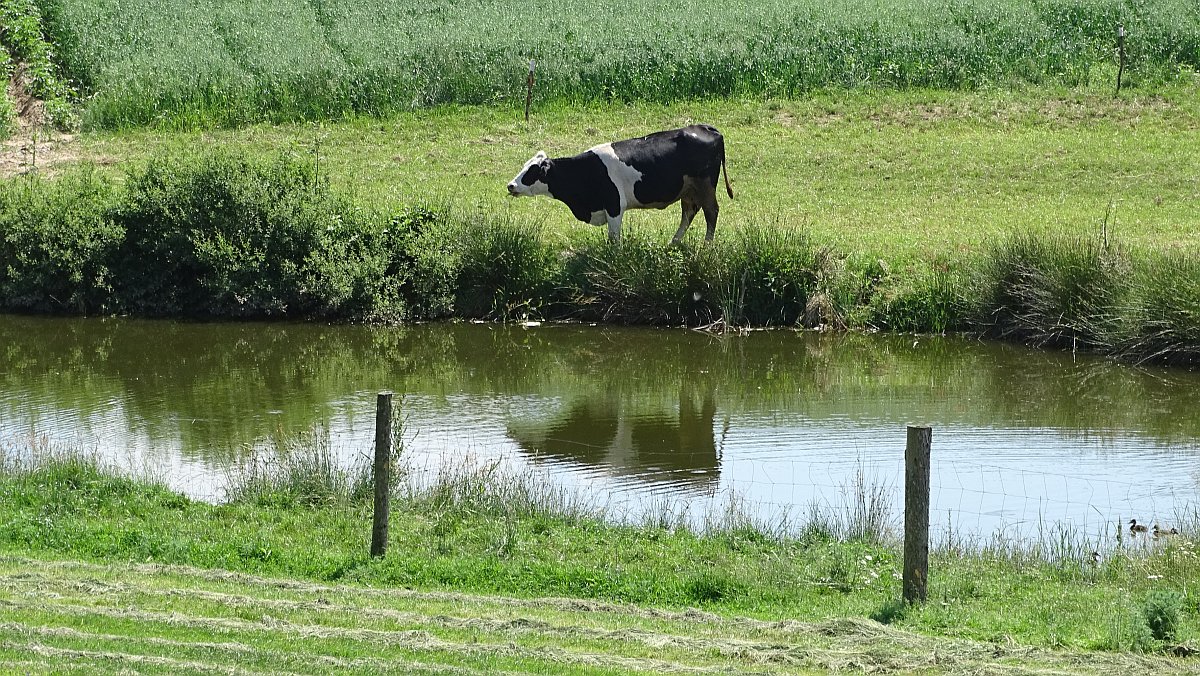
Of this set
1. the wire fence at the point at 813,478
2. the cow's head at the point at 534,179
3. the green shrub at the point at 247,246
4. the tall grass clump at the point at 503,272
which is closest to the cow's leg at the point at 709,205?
the cow's head at the point at 534,179

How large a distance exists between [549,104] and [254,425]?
20.4 m

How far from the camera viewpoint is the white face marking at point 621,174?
80.4 feet

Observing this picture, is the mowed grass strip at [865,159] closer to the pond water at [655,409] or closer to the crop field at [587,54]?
the crop field at [587,54]

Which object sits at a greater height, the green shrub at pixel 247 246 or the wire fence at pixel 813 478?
the green shrub at pixel 247 246

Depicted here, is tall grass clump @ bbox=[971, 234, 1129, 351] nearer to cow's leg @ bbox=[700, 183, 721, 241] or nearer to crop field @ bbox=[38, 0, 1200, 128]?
cow's leg @ bbox=[700, 183, 721, 241]

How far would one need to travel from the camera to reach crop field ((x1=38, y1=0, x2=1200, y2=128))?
3634 cm

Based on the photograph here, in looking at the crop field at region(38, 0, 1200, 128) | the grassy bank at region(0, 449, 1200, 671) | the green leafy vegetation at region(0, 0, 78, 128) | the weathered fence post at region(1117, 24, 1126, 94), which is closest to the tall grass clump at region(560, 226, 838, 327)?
the grassy bank at region(0, 449, 1200, 671)

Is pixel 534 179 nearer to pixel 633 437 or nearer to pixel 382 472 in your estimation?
pixel 633 437

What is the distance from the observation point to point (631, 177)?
24625 millimetres

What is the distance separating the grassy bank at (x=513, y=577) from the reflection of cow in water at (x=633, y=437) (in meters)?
1.90

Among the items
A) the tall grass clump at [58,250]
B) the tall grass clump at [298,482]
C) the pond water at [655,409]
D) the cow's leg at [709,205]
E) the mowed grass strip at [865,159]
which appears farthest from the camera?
the mowed grass strip at [865,159]

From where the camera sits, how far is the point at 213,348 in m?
22.3

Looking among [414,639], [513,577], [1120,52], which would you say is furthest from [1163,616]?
[1120,52]

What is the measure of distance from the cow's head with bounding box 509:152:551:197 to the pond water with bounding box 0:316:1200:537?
2660mm
